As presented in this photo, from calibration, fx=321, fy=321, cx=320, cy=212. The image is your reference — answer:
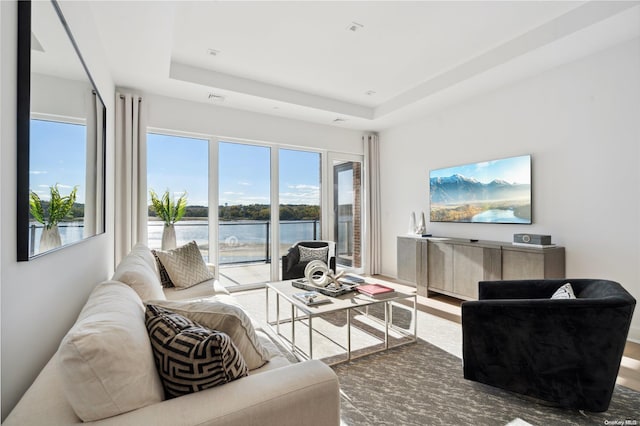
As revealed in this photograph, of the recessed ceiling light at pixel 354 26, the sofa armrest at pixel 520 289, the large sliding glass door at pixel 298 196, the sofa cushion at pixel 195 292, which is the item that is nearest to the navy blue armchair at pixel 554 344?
the sofa armrest at pixel 520 289

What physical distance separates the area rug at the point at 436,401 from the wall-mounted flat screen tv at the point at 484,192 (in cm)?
205

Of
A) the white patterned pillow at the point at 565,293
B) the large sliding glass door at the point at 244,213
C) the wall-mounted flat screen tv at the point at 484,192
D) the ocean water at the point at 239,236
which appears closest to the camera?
the white patterned pillow at the point at 565,293

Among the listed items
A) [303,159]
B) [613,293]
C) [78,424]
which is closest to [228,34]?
[303,159]

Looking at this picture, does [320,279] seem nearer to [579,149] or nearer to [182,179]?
[182,179]

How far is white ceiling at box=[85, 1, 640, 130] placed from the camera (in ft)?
8.54

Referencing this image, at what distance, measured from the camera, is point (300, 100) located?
443 cm

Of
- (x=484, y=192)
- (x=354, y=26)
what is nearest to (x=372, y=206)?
(x=484, y=192)

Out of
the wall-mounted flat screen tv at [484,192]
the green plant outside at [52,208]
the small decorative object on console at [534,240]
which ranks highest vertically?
the wall-mounted flat screen tv at [484,192]

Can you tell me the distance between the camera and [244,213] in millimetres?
4754

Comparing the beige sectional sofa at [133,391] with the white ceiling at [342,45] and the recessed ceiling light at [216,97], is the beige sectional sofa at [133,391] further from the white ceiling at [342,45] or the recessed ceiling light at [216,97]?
the recessed ceiling light at [216,97]

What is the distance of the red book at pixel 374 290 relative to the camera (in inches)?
105

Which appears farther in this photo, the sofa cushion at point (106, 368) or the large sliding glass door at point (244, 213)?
the large sliding glass door at point (244, 213)

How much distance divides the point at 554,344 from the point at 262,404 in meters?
1.69

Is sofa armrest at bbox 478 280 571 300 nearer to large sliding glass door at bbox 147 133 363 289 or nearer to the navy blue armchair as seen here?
the navy blue armchair
